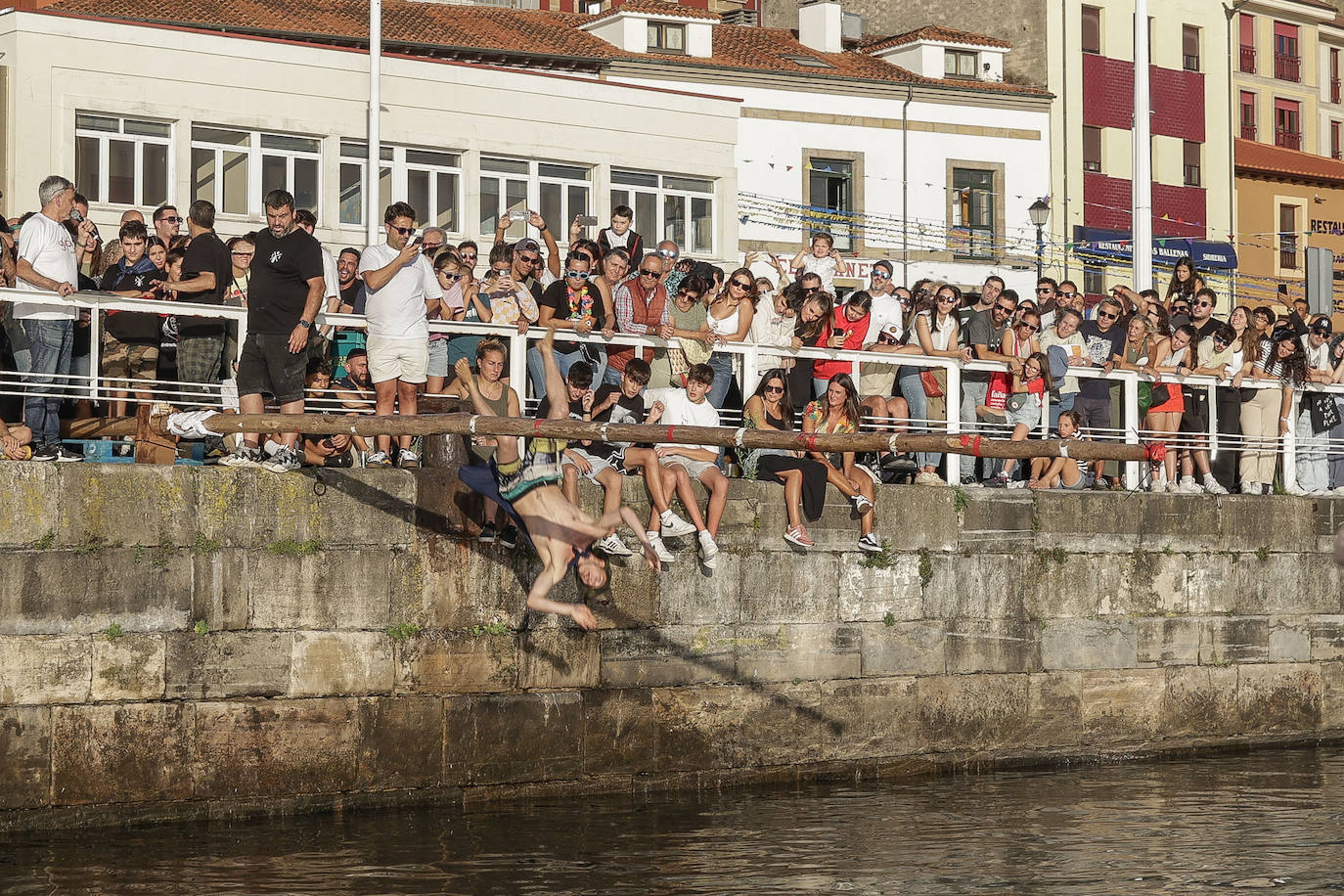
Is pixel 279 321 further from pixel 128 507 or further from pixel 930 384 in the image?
pixel 930 384

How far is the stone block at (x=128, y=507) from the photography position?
37.3 feet

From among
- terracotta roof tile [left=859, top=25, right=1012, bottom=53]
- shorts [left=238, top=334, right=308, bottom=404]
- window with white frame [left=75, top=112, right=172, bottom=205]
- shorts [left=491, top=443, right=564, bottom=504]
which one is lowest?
shorts [left=491, top=443, right=564, bottom=504]

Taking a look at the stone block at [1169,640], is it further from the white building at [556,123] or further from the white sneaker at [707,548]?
the white building at [556,123]

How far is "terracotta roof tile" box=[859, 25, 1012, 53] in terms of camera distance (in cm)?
4700

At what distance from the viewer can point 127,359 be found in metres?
→ 12.6

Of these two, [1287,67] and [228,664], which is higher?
[1287,67]

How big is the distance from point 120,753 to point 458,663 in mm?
2273

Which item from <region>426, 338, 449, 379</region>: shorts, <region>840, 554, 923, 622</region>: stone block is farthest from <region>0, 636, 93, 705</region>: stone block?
<region>840, 554, 923, 622</region>: stone block

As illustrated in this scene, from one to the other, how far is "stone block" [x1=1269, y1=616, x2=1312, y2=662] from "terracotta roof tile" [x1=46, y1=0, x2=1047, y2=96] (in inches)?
1022

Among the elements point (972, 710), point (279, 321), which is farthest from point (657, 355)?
point (972, 710)

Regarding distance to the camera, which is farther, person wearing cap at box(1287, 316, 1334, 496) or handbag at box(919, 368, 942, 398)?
person wearing cap at box(1287, 316, 1334, 496)

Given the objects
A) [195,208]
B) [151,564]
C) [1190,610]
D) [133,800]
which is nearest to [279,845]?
[133,800]

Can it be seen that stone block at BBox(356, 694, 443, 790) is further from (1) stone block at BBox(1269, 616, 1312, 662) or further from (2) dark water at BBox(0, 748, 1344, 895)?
(1) stone block at BBox(1269, 616, 1312, 662)

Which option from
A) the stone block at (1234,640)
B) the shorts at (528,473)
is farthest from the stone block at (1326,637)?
the shorts at (528,473)
